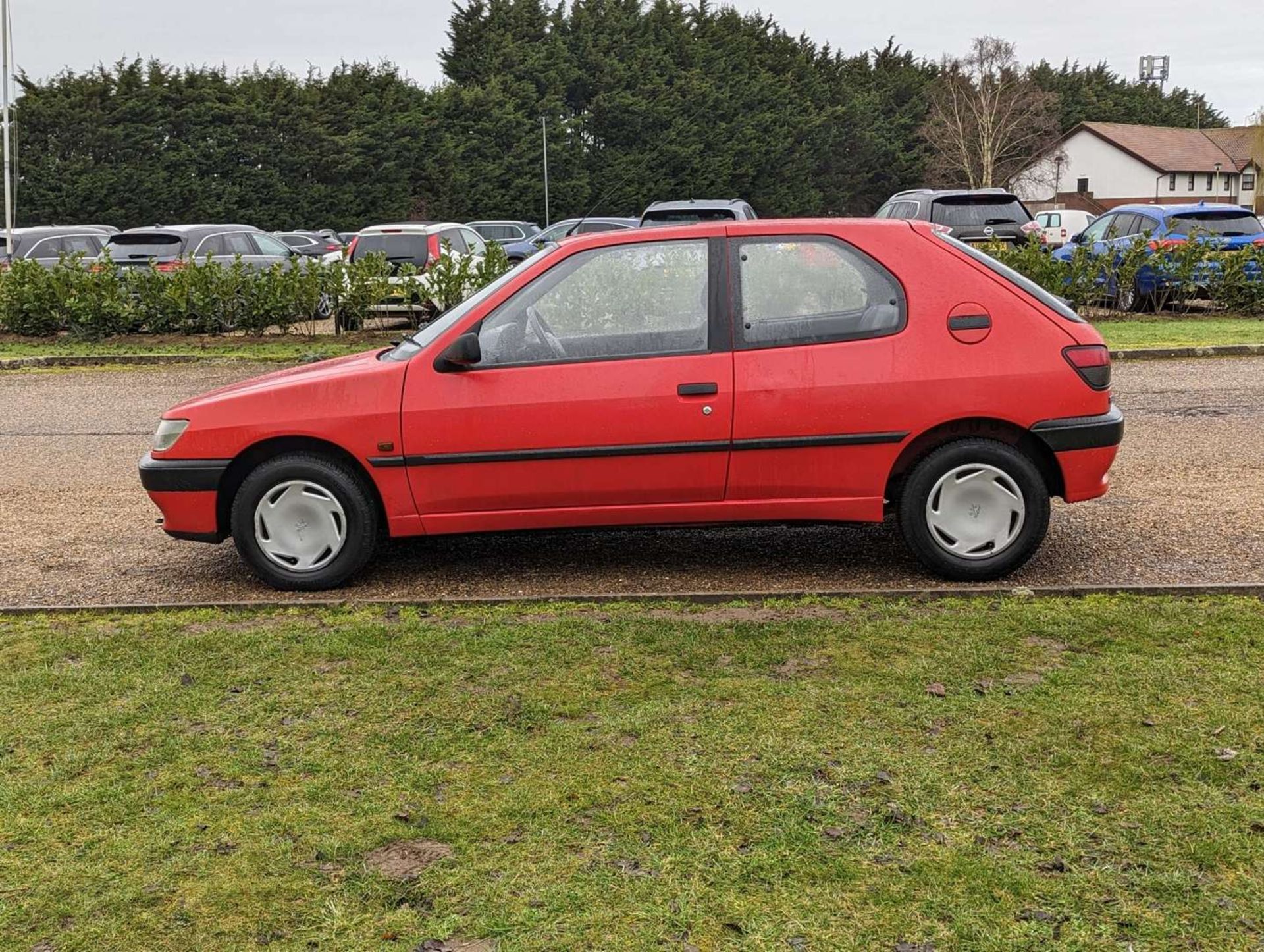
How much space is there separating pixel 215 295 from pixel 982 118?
222 feet

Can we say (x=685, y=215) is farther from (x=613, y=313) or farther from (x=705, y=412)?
(x=705, y=412)

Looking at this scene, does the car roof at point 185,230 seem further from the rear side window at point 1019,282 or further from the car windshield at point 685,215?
the rear side window at point 1019,282

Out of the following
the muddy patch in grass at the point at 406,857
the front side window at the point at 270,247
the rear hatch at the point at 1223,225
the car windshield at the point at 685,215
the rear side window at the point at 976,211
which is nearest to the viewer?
the muddy patch in grass at the point at 406,857

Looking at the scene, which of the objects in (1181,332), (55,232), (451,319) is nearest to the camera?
(451,319)

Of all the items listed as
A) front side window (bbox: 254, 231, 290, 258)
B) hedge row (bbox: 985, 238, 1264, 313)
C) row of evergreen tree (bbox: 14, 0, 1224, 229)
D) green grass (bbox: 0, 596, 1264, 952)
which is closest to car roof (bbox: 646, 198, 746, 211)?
hedge row (bbox: 985, 238, 1264, 313)

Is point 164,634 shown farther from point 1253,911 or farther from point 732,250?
point 1253,911

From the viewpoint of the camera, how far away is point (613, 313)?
6.02 metres

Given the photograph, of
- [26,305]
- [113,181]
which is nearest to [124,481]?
[26,305]

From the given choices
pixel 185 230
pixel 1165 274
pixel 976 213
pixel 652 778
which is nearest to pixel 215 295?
pixel 185 230

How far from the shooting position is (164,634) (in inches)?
216

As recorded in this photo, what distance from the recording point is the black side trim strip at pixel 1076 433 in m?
5.87

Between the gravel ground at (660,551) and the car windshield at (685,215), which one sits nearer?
the gravel ground at (660,551)

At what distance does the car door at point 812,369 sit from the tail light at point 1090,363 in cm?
77

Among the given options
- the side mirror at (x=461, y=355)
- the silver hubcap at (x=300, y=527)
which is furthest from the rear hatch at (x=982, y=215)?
the silver hubcap at (x=300, y=527)
